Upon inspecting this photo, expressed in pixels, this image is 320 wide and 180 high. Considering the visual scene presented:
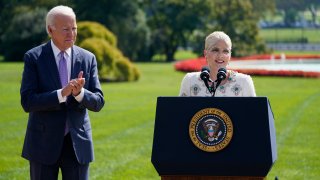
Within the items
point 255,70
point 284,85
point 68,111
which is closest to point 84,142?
point 68,111

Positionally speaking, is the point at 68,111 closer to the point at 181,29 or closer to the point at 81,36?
the point at 81,36

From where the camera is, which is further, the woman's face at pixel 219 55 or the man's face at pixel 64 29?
the woman's face at pixel 219 55

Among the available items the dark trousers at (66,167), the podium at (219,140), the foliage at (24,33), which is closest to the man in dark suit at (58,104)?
the dark trousers at (66,167)

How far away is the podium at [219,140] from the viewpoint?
5445 millimetres

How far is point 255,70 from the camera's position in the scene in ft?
113

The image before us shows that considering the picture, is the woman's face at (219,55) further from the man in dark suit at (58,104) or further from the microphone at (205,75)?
the man in dark suit at (58,104)

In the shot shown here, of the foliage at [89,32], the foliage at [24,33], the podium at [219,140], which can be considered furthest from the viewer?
the foliage at [24,33]

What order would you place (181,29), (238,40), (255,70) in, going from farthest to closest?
1. (181,29)
2. (238,40)
3. (255,70)

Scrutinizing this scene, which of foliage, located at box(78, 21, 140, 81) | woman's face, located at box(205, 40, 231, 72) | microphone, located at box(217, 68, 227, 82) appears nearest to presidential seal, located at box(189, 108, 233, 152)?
microphone, located at box(217, 68, 227, 82)

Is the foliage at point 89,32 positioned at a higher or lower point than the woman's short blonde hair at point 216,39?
lower

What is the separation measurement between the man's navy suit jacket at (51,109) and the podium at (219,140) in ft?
2.07

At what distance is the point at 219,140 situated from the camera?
5484mm

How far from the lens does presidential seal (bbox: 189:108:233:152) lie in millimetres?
5453

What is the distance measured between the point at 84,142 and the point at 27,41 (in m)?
48.9
